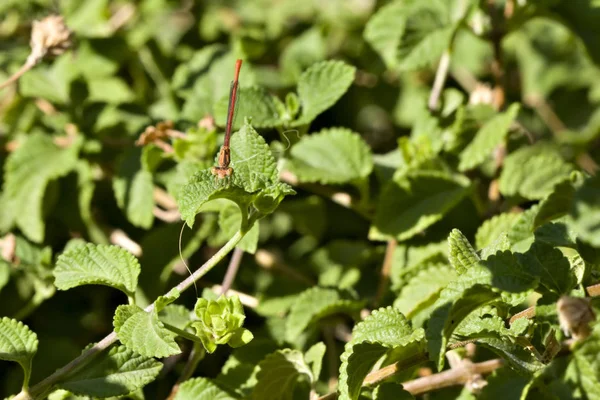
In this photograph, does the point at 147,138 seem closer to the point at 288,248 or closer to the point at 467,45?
the point at 288,248

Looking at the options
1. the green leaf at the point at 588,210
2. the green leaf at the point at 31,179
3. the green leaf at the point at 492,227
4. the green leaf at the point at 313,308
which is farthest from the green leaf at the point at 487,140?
the green leaf at the point at 31,179

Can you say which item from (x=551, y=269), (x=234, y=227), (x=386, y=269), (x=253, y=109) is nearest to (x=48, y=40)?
(x=253, y=109)

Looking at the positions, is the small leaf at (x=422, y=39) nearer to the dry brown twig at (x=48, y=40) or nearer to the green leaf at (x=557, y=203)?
the green leaf at (x=557, y=203)

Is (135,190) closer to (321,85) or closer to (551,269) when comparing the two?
(321,85)

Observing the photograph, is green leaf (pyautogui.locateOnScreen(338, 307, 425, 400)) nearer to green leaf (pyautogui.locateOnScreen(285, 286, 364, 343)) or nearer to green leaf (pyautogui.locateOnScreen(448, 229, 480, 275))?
green leaf (pyautogui.locateOnScreen(448, 229, 480, 275))

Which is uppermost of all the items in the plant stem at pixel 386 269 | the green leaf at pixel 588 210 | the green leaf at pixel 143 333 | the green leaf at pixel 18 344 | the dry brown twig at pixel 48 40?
the green leaf at pixel 588 210

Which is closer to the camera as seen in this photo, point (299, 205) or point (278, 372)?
point (278, 372)

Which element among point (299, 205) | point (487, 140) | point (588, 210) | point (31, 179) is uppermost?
point (588, 210)

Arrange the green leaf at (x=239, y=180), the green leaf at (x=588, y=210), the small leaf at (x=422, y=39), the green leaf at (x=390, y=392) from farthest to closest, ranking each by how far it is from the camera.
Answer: the small leaf at (x=422, y=39) → the green leaf at (x=390, y=392) → the green leaf at (x=239, y=180) → the green leaf at (x=588, y=210)

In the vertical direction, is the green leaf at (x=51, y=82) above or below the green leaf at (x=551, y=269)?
below

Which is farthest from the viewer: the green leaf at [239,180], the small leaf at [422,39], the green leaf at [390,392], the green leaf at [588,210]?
the small leaf at [422,39]
